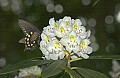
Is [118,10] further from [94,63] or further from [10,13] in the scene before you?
[10,13]

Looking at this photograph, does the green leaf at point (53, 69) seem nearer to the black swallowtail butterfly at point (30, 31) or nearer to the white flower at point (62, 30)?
the white flower at point (62, 30)

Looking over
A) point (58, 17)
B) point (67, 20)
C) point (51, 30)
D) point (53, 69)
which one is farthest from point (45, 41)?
point (58, 17)

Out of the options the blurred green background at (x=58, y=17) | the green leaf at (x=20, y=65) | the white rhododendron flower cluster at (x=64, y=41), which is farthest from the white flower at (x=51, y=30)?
the blurred green background at (x=58, y=17)

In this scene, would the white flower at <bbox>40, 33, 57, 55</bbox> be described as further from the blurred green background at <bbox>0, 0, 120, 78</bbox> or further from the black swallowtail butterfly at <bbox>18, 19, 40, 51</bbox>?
the blurred green background at <bbox>0, 0, 120, 78</bbox>

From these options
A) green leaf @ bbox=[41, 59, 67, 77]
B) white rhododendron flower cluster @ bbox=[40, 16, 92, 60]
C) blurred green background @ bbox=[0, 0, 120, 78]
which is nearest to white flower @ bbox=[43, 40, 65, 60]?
white rhododendron flower cluster @ bbox=[40, 16, 92, 60]

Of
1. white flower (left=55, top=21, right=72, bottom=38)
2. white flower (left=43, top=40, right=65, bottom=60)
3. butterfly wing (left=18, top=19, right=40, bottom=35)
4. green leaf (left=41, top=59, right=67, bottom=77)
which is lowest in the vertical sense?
green leaf (left=41, top=59, right=67, bottom=77)

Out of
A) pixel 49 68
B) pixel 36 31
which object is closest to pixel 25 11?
pixel 36 31
